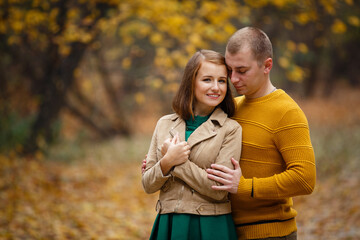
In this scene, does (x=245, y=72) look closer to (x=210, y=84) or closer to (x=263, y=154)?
(x=210, y=84)

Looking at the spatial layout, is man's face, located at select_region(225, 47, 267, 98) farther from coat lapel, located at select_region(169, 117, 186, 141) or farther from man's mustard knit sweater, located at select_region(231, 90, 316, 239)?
coat lapel, located at select_region(169, 117, 186, 141)

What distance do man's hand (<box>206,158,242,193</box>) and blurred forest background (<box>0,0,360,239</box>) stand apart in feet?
11.6

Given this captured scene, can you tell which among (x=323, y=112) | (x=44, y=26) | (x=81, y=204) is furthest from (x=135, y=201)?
(x=323, y=112)

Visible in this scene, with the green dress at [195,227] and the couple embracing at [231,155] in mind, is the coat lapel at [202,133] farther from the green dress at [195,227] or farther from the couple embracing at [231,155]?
the green dress at [195,227]

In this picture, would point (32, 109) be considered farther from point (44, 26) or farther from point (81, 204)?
point (81, 204)

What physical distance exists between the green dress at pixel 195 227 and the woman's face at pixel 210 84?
0.72 meters

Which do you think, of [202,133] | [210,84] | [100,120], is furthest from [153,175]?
[100,120]

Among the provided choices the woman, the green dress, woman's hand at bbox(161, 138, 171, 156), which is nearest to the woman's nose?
the woman

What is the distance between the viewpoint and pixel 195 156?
2189mm

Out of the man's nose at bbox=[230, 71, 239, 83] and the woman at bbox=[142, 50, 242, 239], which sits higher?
the man's nose at bbox=[230, 71, 239, 83]

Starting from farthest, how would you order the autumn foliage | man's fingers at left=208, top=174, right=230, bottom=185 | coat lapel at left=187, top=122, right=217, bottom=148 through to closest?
the autumn foliage → coat lapel at left=187, top=122, right=217, bottom=148 → man's fingers at left=208, top=174, right=230, bottom=185

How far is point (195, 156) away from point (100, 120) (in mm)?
11073

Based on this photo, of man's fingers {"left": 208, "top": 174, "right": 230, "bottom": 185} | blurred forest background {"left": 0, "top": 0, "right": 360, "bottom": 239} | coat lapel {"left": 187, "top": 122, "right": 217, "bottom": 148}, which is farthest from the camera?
blurred forest background {"left": 0, "top": 0, "right": 360, "bottom": 239}

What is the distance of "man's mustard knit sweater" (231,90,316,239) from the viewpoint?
2084mm
